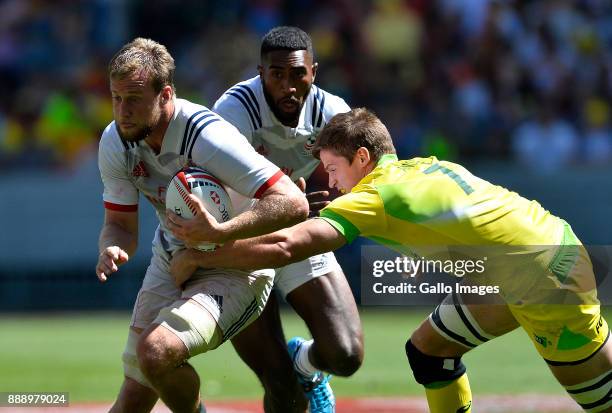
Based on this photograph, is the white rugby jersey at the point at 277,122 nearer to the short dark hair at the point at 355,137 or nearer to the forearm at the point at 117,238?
the forearm at the point at 117,238

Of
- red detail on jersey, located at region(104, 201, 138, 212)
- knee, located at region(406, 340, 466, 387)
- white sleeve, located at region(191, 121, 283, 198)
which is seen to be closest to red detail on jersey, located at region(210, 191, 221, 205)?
white sleeve, located at region(191, 121, 283, 198)

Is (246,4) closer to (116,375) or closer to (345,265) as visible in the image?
(345,265)

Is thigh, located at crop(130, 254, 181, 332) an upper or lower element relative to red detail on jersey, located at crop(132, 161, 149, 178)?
lower

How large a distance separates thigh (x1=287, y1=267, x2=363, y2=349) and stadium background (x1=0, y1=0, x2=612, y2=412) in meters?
8.41

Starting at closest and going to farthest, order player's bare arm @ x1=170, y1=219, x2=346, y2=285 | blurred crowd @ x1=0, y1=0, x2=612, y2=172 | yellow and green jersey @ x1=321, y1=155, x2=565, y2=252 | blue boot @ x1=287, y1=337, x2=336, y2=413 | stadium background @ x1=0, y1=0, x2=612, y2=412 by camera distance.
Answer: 1. player's bare arm @ x1=170, y1=219, x2=346, y2=285
2. yellow and green jersey @ x1=321, y1=155, x2=565, y2=252
3. blue boot @ x1=287, y1=337, x2=336, y2=413
4. stadium background @ x1=0, y1=0, x2=612, y2=412
5. blurred crowd @ x1=0, y1=0, x2=612, y2=172

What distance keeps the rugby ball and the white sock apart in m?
1.71

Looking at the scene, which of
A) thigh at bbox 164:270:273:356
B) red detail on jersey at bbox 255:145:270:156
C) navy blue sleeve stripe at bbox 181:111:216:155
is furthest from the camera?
red detail on jersey at bbox 255:145:270:156

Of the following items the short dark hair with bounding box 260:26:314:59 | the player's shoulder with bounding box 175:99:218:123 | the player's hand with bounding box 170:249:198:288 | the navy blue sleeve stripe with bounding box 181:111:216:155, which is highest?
the short dark hair with bounding box 260:26:314:59

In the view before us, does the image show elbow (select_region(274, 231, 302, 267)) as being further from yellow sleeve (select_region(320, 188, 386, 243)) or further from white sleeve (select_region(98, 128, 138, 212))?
white sleeve (select_region(98, 128, 138, 212))

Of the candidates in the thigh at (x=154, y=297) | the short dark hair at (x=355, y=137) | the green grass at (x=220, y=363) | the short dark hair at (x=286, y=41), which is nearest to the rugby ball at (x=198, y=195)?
the short dark hair at (x=355, y=137)

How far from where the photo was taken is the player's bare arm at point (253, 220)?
5820 mm

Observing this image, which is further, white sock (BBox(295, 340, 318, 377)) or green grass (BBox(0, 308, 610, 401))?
green grass (BBox(0, 308, 610, 401))

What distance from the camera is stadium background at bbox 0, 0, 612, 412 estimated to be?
17.4 meters

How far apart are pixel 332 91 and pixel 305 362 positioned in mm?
10838
